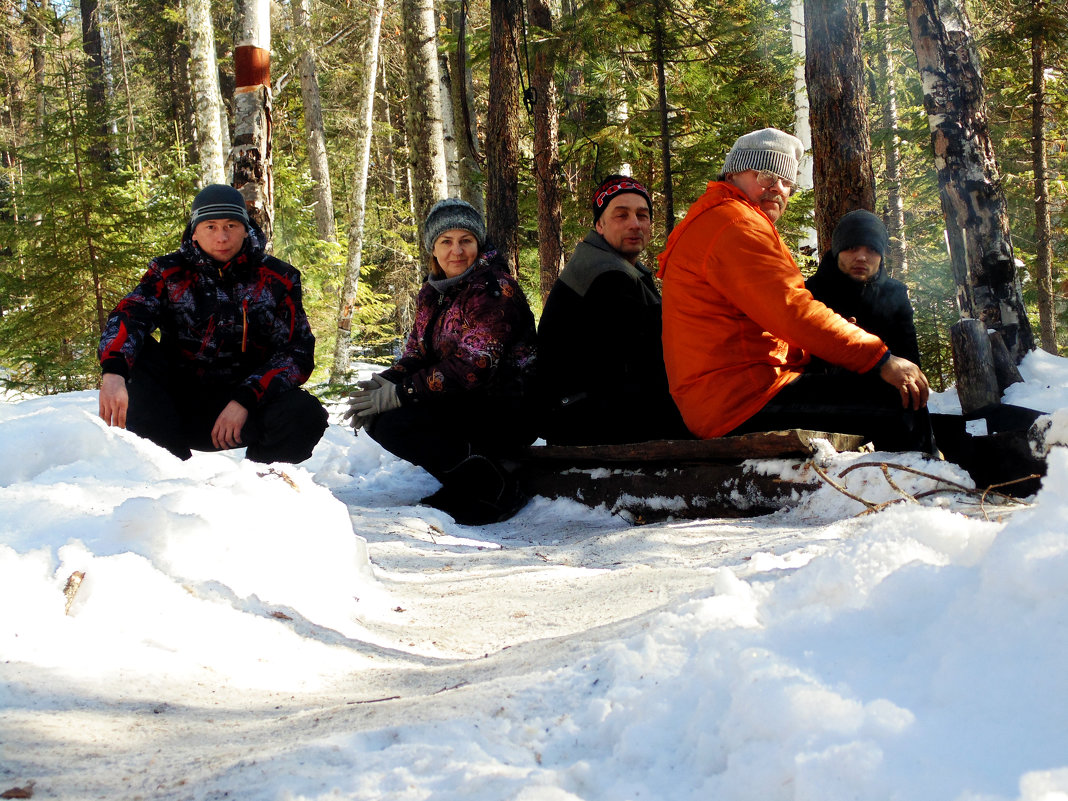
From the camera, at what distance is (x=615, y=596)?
2.83 metres

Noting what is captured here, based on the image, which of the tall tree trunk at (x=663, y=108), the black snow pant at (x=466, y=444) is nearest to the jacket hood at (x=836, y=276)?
the black snow pant at (x=466, y=444)

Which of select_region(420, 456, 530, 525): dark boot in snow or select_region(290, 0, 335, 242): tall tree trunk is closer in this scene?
select_region(420, 456, 530, 525): dark boot in snow

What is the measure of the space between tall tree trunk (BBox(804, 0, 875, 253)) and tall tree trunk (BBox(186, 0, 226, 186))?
21.2 feet

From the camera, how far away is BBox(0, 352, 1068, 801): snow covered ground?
49.3 inches

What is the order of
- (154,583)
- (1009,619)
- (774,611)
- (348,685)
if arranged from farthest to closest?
1. (154,583)
2. (348,685)
3. (774,611)
4. (1009,619)

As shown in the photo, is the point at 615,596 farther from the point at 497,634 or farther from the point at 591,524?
the point at 591,524

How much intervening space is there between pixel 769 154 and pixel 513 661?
3.05 metres

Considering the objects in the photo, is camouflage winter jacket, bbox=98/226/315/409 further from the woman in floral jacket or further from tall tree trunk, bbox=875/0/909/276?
tall tree trunk, bbox=875/0/909/276

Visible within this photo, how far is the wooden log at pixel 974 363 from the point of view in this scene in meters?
6.15

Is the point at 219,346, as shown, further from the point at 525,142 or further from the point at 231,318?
the point at 525,142

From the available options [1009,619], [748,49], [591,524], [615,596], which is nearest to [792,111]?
[748,49]

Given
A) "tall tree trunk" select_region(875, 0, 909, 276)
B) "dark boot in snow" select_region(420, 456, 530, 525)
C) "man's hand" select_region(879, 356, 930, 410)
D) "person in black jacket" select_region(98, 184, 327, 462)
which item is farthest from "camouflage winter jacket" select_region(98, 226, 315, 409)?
"tall tree trunk" select_region(875, 0, 909, 276)

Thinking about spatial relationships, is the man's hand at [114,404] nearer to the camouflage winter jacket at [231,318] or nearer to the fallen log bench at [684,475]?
the camouflage winter jacket at [231,318]

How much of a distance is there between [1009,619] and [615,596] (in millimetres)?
1569
